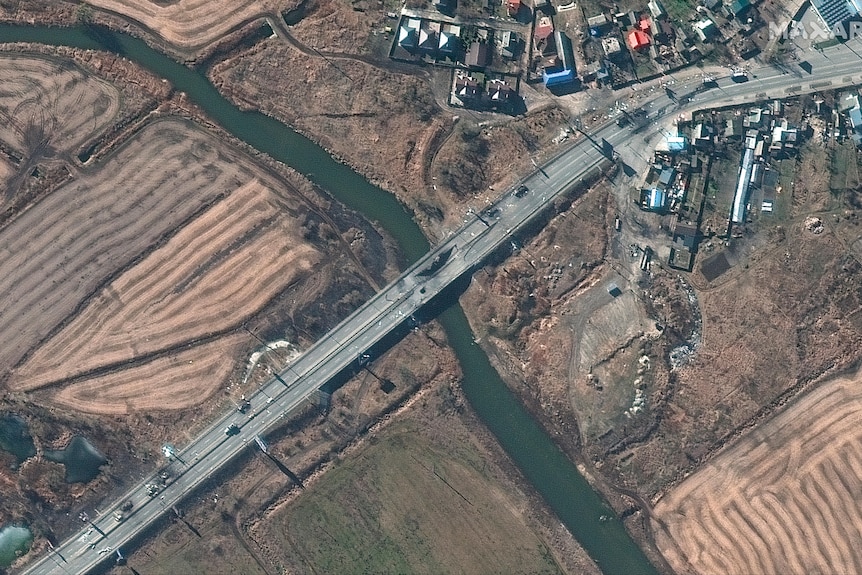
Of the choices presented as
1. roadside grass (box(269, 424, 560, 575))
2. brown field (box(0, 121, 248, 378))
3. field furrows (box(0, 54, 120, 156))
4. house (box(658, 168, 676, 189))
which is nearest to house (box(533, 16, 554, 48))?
house (box(658, 168, 676, 189))

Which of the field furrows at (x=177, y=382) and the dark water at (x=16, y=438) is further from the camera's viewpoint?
the field furrows at (x=177, y=382)

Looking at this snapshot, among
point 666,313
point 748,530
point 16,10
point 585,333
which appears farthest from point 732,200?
point 16,10

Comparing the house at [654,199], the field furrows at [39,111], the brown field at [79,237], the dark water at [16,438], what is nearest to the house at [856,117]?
the house at [654,199]

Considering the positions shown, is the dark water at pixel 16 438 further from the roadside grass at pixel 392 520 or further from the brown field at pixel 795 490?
the brown field at pixel 795 490

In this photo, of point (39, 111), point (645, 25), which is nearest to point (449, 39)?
point (645, 25)

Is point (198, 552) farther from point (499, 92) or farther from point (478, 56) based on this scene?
point (478, 56)

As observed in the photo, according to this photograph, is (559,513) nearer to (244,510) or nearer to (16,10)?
(244,510)

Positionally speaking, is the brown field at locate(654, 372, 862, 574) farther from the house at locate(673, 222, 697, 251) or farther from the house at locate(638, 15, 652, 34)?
the house at locate(638, 15, 652, 34)
